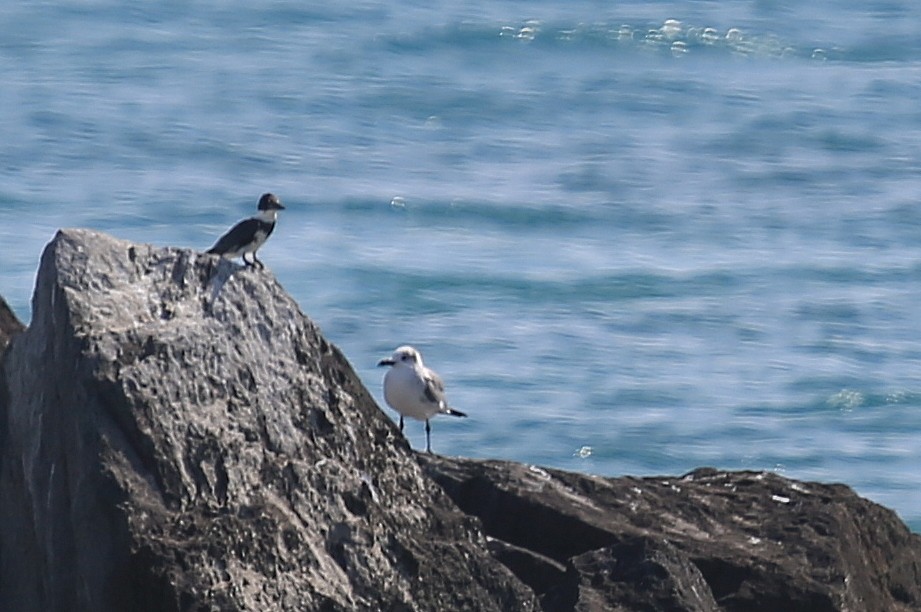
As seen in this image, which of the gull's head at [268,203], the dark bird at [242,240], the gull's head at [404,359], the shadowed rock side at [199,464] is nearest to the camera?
the shadowed rock side at [199,464]

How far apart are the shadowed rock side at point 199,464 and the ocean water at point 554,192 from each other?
320 inches

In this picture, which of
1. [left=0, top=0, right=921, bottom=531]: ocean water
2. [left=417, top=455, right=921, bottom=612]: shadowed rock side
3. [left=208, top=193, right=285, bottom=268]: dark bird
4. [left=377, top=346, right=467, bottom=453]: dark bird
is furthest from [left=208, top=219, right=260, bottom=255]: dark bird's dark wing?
[left=0, top=0, right=921, bottom=531]: ocean water

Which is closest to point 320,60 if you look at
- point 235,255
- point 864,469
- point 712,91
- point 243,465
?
point 712,91

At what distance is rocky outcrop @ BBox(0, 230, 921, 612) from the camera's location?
210 inches

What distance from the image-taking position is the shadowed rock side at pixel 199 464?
5324mm

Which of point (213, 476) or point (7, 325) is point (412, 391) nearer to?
point (7, 325)

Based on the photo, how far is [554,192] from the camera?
20.9 m

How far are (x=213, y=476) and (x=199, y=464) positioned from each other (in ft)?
0.18

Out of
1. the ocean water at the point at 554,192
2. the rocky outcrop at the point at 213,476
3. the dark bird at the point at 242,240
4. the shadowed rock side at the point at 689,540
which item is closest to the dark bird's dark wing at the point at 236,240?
the dark bird at the point at 242,240

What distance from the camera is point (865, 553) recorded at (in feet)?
23.9

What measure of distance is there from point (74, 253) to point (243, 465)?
810 millimetres

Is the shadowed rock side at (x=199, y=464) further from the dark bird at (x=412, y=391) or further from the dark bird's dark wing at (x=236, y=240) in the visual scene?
the dark bird at (x=412, y=391)

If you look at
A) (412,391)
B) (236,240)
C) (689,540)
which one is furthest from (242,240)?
(412,391)

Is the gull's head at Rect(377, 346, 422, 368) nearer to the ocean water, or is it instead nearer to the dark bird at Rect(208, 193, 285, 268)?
the dark bird at Rect(208, 193, 285, 268)
